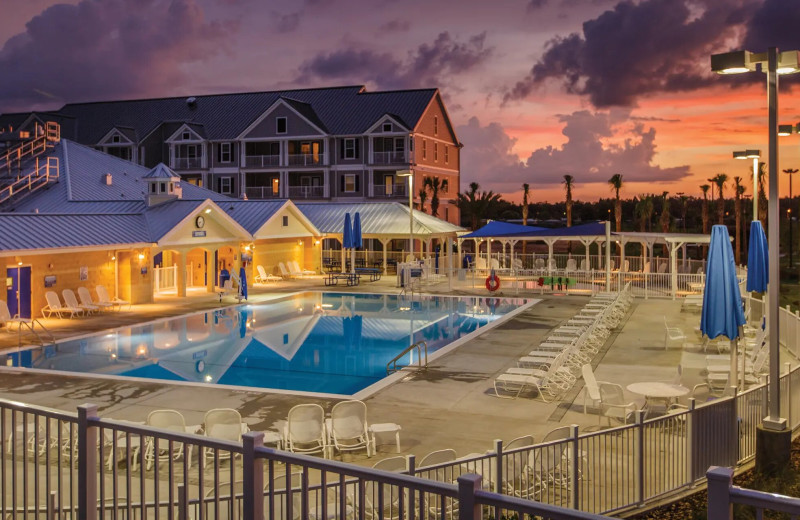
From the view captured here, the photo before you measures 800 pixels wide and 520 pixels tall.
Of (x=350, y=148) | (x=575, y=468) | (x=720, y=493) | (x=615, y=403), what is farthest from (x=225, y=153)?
(x=720, y=493)

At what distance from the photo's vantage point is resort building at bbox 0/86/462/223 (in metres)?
57.9

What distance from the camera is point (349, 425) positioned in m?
12.2

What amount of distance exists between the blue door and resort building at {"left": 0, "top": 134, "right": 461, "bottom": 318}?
1.3 inches

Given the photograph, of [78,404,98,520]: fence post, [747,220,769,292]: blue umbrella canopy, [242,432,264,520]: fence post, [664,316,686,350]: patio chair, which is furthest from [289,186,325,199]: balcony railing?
[242,432,264,520]: fence post

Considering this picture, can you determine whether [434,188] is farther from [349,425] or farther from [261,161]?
[349,425]

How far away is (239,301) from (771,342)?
2522cm

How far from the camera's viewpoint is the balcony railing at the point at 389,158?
56875mm

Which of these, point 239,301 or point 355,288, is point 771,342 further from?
point 355,288

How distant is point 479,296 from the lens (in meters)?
36.0

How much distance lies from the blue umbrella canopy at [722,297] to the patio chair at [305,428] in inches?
282

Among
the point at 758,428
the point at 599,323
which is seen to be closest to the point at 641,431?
the point at 758,428

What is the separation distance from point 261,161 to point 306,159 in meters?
3.69

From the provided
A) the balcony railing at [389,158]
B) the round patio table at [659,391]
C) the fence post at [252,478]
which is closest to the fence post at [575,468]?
the round patio table at [659,391]

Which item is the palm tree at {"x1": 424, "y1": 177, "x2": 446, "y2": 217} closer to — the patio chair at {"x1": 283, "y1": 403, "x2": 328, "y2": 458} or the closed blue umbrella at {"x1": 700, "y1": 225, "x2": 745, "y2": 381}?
the closed blue umbrella at {"x1": 700, "y1": 225, "x2": 745, "y2": 381}
